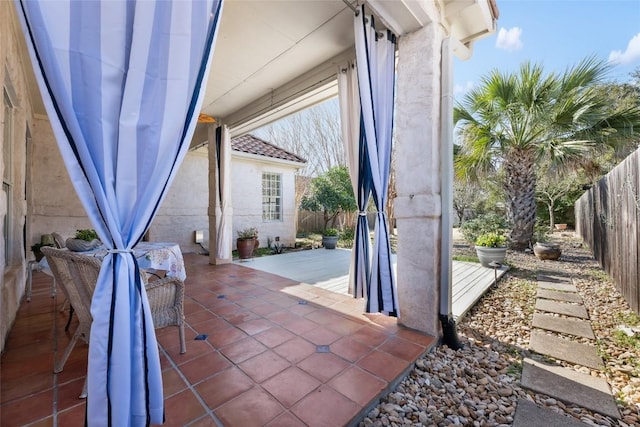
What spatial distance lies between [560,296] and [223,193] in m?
5.97

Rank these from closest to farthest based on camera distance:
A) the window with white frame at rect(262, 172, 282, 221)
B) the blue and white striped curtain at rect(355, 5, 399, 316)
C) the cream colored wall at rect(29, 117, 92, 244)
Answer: the blue and white striped curtain at rect(355, 5, 399, 316)
the cream colored wall at rect(29, 117, 92, 244)
the window with white frame at rect(262, 172, 282, 221)

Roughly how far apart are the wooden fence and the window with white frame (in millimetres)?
7498

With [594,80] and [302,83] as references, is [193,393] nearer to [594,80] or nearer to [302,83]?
[302,83]

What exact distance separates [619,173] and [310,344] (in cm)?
487

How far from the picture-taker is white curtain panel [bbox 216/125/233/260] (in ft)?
Result: 18.4

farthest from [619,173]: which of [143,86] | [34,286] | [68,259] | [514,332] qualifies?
[34,286]

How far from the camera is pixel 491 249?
17.6 feet

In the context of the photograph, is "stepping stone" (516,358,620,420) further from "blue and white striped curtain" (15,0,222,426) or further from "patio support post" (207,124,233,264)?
"patio support post" (207,124,233,264)

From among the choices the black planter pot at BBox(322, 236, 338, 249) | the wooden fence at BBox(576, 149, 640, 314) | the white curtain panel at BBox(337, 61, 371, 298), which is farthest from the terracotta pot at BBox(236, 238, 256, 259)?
the wooden fence at BBox(576, 149, 640, 314)

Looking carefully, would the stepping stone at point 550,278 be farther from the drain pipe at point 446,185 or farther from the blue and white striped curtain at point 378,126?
the blue and white striped curtain at point 378,126

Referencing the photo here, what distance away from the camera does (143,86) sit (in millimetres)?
1302

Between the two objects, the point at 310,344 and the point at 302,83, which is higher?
the point at 302,83

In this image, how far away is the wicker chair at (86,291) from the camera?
1.70 meters

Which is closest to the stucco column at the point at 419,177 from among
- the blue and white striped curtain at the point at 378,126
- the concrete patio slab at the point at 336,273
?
the blue and white striped curtain at the point at 378,126
